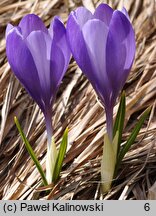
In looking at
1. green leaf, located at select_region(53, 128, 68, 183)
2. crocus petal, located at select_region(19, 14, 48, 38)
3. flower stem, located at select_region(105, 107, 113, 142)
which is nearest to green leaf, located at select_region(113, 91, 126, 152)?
flower stem, located at select_region(105, 107, 113, 142)

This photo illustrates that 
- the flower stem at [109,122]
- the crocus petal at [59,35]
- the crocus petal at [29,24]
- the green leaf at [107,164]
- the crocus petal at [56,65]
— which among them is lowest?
the green leaf at [107,164]

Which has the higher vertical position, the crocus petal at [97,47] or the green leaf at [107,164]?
the crocus petal at [97,47]

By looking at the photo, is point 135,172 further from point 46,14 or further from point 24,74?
point 46,14

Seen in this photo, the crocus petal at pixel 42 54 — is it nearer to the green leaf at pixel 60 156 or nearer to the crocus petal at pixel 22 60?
the crocus petal at pixel 22 60

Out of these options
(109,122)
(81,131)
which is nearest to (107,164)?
(109,122)

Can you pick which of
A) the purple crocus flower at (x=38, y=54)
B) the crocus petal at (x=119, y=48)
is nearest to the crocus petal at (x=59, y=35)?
the purple crocus flower at (x=38, y=54)

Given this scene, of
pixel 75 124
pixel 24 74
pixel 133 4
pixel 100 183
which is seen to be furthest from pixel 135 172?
pixel 133 4

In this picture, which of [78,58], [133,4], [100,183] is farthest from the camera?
[133,4]
